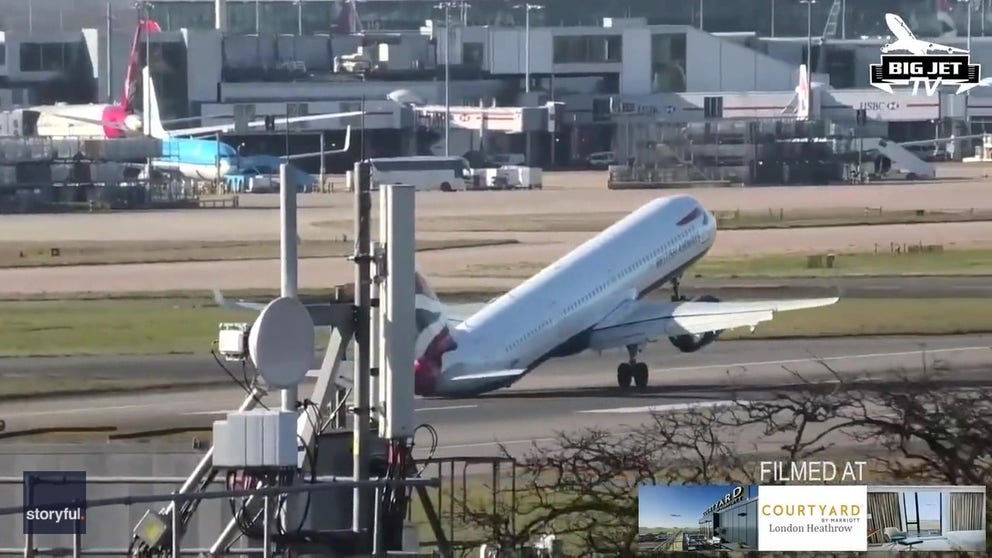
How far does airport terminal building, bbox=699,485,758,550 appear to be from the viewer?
22.0m

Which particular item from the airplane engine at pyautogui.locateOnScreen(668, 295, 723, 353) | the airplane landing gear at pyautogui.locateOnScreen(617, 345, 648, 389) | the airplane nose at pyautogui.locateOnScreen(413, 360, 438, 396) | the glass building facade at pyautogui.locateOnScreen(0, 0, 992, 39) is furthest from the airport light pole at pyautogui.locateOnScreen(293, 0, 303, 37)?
the airplane nose at pyautogui.locateOnScreen(413, 360, 438, 396)

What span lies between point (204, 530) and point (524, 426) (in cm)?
1891

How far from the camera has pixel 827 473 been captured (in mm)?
28797

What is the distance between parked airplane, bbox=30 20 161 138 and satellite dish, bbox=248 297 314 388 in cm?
7834

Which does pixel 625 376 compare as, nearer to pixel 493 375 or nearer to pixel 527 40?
pixel 493 375

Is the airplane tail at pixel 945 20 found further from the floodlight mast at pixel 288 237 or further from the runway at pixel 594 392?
the floodlight mast at pixel 288 237

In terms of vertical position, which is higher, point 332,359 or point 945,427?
point 332,359

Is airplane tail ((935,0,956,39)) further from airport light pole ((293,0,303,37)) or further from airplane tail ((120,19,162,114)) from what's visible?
airplane tail ((120,19,162,114))

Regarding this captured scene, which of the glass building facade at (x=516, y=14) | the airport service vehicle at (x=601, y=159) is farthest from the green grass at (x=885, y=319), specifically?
the airport service vehicle at (x=601, y=159)

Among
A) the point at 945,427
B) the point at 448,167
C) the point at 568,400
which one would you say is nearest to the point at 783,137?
the point at 448,167

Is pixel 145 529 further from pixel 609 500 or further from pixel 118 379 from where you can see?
pixel 118 379

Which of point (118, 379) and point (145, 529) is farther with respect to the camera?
point (118, 379)

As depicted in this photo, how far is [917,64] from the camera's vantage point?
5772 centimetres

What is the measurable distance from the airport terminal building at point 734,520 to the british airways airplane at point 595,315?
1588 centimetres
